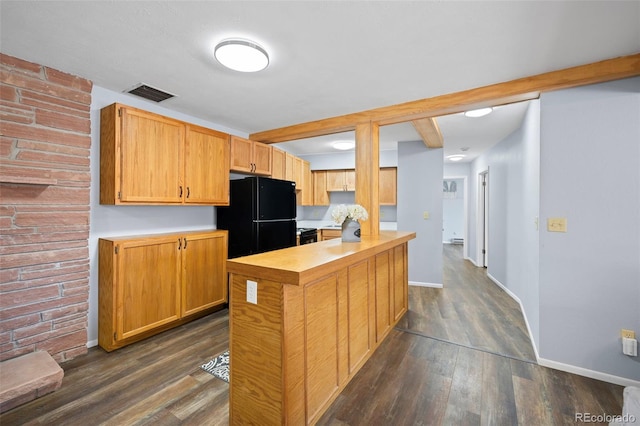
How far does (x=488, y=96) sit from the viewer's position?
2.42m

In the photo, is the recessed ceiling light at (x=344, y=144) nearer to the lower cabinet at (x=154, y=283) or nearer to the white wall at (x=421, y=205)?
the white wall at (x=421, y=205)

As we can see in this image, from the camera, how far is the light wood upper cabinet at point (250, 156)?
3.59 metres

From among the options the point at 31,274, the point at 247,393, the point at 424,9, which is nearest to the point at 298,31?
the point at 424,9

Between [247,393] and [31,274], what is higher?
[31,274]

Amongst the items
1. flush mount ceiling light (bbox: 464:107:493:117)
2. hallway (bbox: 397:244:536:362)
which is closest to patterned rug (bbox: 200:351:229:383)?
Result: hallway (bbox: 397:244:536:362)

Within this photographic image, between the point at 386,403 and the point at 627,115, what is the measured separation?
2.65m

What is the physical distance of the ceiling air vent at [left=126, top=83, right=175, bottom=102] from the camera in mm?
2529

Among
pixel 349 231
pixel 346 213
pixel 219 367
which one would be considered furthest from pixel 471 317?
pixel 219 367

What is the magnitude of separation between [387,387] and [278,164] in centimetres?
328

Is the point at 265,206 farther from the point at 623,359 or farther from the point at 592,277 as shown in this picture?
the point at 623,359

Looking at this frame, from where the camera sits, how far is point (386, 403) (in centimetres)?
186

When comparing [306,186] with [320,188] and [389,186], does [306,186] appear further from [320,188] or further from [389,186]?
[389,186]

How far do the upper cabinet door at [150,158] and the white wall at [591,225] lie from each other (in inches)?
132

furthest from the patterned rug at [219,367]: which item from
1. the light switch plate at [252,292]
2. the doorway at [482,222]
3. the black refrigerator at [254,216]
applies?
the doorway at [482,222]
